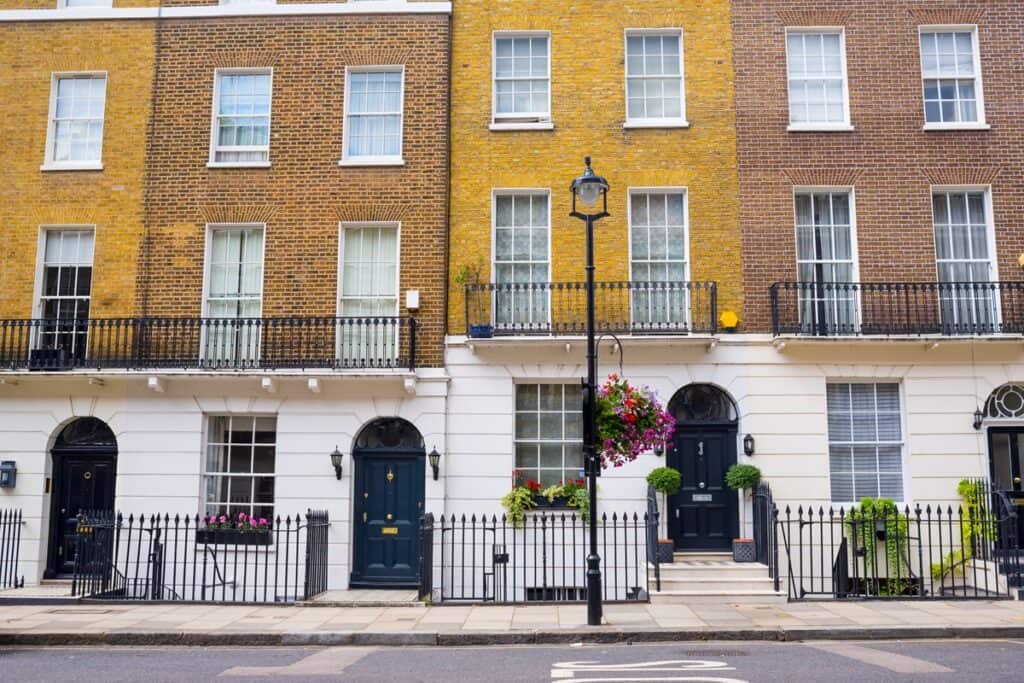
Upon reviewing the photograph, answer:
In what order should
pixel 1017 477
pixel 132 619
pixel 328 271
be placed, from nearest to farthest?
1. pixel 132 619
2. pixel 1017 477
3. pixel 328 271

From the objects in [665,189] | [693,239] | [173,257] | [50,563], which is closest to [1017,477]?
[693,239]

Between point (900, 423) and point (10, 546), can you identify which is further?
point (900, 423)

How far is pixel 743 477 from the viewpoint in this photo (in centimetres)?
1499

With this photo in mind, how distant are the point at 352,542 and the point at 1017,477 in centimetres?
1171

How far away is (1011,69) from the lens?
646 inches

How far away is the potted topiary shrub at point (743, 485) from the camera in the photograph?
48.1ft

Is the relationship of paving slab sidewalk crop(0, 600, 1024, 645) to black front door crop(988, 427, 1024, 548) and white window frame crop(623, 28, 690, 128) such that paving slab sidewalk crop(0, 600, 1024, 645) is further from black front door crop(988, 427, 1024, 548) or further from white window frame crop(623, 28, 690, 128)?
white window frame crop(623, 28, 690, 128)

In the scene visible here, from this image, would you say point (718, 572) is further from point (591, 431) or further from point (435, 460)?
point (435, 460)

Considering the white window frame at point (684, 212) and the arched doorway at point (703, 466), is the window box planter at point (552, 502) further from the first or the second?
the white window frame at point (684, 212)

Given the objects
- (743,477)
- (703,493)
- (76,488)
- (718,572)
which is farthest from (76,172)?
(718,572)

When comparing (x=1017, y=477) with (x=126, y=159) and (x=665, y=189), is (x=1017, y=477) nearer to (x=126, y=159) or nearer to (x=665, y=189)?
(x=665, y=189)

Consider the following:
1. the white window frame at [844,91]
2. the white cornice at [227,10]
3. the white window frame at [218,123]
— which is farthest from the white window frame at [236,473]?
the white window frame at [844,91]

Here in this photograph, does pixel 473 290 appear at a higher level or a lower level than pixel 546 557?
higher

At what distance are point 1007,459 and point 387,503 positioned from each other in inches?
432
